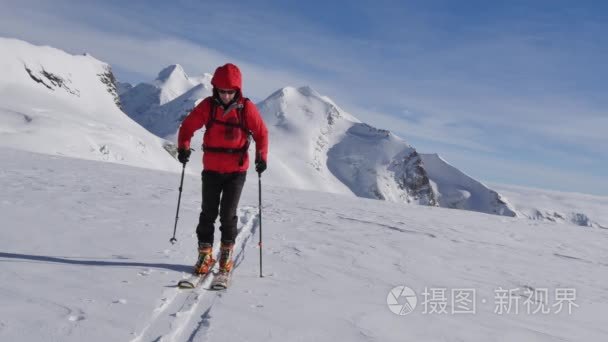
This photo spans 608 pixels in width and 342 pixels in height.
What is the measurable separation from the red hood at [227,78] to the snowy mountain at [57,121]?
9028 centimetres

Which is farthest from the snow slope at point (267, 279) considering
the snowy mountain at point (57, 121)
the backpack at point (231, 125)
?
the snowy mountain at point (57, 121)

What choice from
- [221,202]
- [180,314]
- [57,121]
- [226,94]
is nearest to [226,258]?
[221,202]

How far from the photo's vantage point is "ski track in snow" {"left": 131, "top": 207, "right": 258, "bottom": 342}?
12.4 ft

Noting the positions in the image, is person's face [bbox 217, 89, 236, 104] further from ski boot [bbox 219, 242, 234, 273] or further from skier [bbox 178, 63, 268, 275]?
ski boot [bbox 219, 242, 234, 273]

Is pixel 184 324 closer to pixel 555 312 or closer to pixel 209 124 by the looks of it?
pixel 209 124

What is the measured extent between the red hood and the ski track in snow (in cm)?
234

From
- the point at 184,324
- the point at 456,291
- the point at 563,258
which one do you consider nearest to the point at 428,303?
the point at 456,291

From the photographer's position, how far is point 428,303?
5.53 m

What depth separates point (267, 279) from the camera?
226 inches

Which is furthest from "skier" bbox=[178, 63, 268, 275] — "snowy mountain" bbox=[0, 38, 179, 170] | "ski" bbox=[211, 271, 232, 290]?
"snowy mountain" bbox=[0, 38, 179, 170]

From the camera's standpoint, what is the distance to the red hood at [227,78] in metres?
5.54

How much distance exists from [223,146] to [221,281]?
1678 millimetres

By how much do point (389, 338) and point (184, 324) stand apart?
188 cm

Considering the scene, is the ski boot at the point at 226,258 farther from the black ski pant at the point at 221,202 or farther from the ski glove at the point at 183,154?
the ski glove at the point at 183,154
